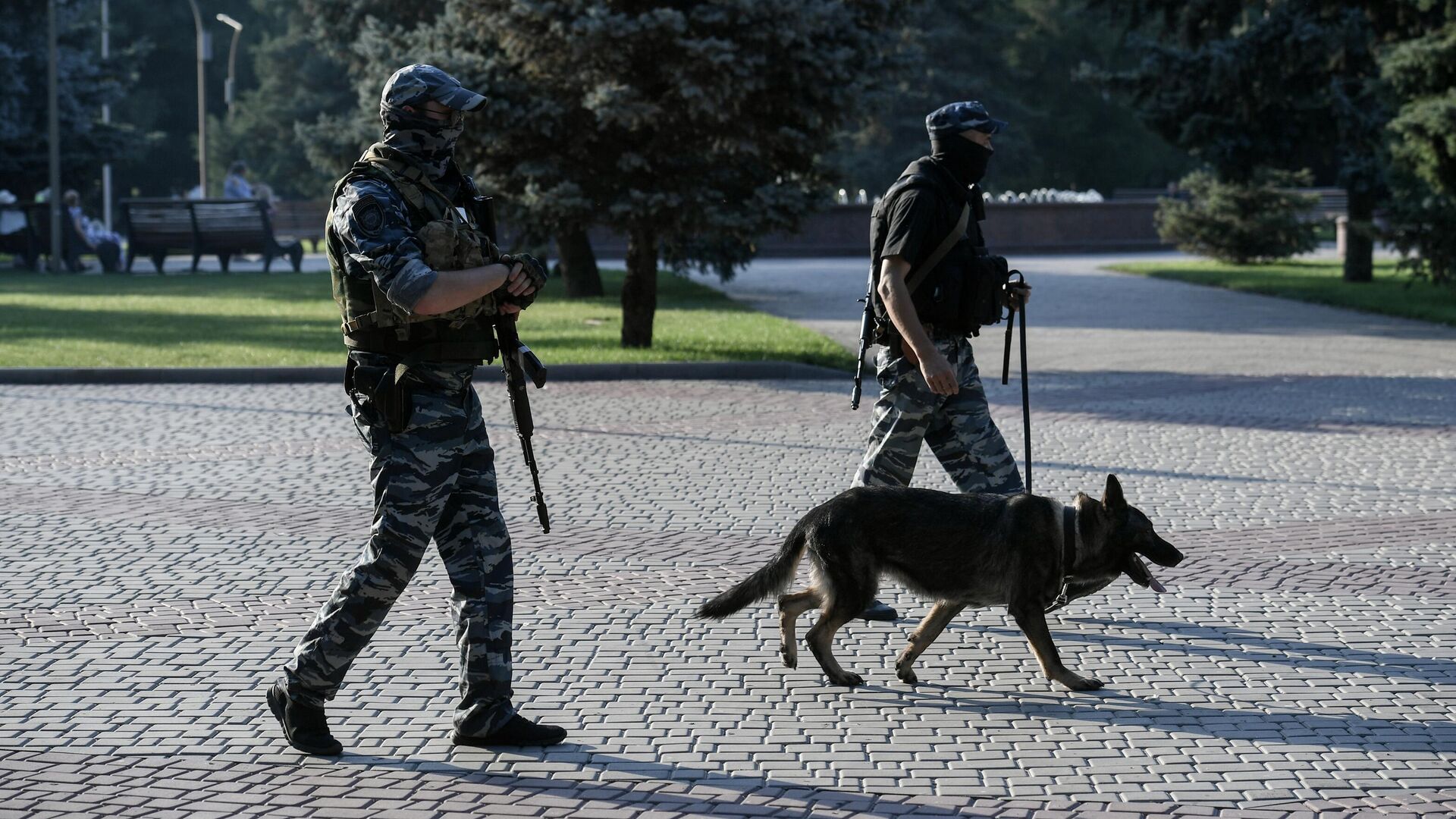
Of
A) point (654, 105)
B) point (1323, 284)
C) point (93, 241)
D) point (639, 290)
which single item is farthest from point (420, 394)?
point (93, 241)

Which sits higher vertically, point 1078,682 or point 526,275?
point 526,275

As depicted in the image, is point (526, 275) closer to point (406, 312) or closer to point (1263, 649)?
point (406, 312)

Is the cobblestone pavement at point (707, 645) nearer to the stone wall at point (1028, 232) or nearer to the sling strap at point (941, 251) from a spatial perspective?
the sling strap at point (941, 251)

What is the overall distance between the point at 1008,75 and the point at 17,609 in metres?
62.1

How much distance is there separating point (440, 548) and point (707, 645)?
1.45 meters

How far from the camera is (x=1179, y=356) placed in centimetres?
Answer: 1638

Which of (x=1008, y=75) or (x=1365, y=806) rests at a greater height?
(x=1008, y=75)

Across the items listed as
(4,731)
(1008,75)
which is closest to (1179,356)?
(4,731)

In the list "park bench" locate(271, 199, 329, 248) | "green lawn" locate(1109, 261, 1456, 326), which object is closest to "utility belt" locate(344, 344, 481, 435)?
"green lawn" locate(1109, 261, 1456, 326)

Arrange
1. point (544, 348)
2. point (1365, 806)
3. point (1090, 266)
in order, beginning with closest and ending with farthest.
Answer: point (1365, 806) → point (544, 348) → point (1090, 266)

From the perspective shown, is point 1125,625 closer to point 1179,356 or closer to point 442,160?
point 442,160

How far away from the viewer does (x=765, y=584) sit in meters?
5.52

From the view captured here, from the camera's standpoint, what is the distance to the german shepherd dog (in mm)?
5445

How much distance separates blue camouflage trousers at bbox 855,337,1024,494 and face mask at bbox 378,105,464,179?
2.12 m
